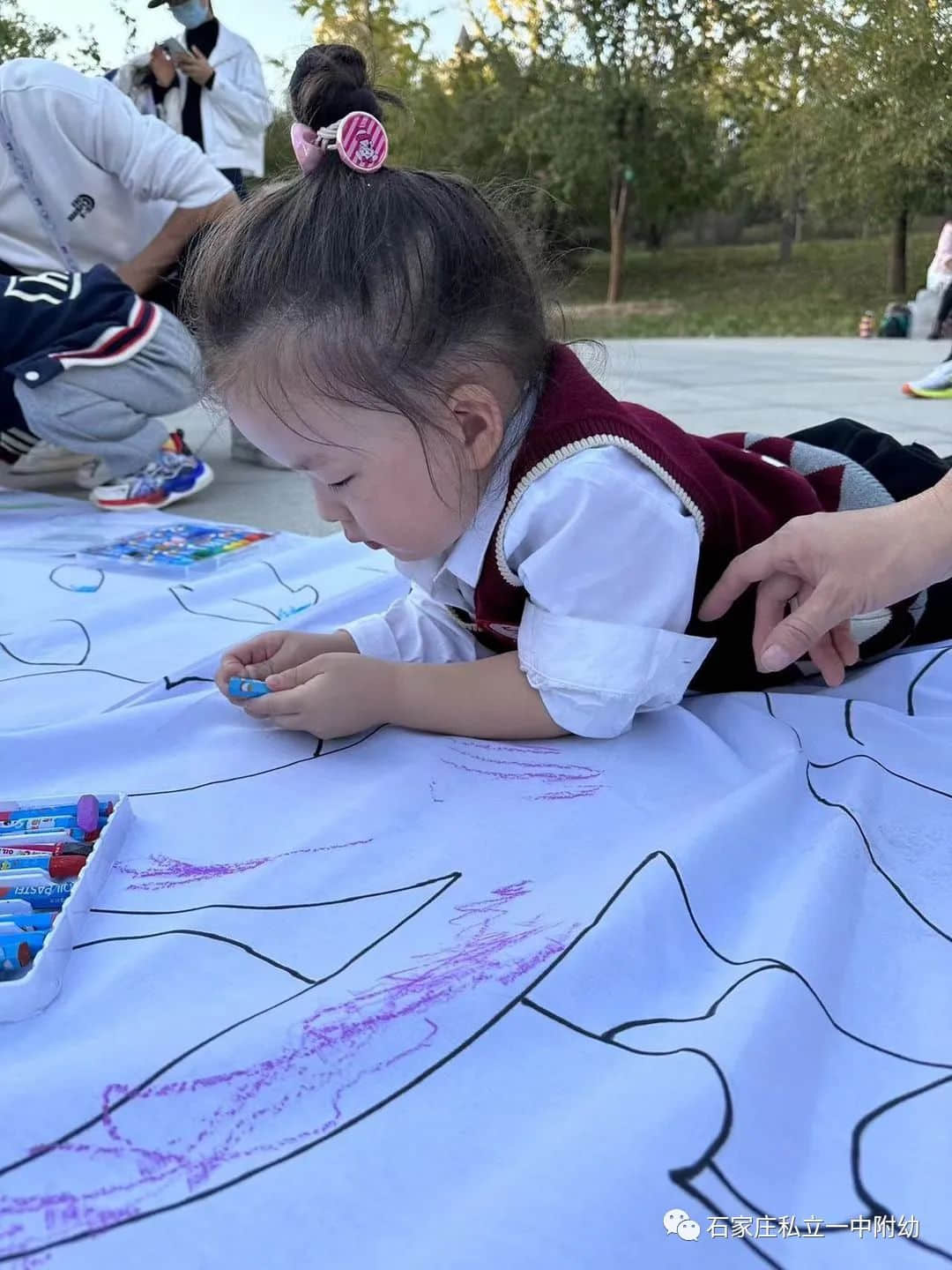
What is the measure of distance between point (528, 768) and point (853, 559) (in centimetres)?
31

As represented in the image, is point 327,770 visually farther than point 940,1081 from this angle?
Yes

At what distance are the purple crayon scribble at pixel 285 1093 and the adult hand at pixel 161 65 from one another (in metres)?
2.74

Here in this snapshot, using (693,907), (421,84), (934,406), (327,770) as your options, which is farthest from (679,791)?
(421,84)

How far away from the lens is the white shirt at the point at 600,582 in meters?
0.91

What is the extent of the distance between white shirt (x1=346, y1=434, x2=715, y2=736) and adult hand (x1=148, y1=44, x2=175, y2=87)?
7.78 feet

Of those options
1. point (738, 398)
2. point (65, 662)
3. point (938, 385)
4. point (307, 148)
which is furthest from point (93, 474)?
point (938, 385)

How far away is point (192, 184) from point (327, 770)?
168cm

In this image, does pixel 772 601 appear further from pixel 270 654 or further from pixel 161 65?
pixel 161 65

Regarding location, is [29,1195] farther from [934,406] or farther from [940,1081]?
[934,406]

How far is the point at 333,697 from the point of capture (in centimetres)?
98

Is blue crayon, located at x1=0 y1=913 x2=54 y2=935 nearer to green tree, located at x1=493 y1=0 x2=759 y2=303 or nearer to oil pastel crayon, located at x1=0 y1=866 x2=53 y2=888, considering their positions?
oil pastel crayon, located at x1=0 y1=866 x2=53 y2=888

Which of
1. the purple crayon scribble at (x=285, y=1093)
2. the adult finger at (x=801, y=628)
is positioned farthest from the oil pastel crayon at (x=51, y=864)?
the adult finger at (x=801, y=628)

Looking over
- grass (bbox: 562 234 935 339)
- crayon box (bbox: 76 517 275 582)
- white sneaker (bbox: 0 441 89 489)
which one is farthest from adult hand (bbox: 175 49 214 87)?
grass (bbox: 562 234 935 339)

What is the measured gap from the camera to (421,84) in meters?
12.0
